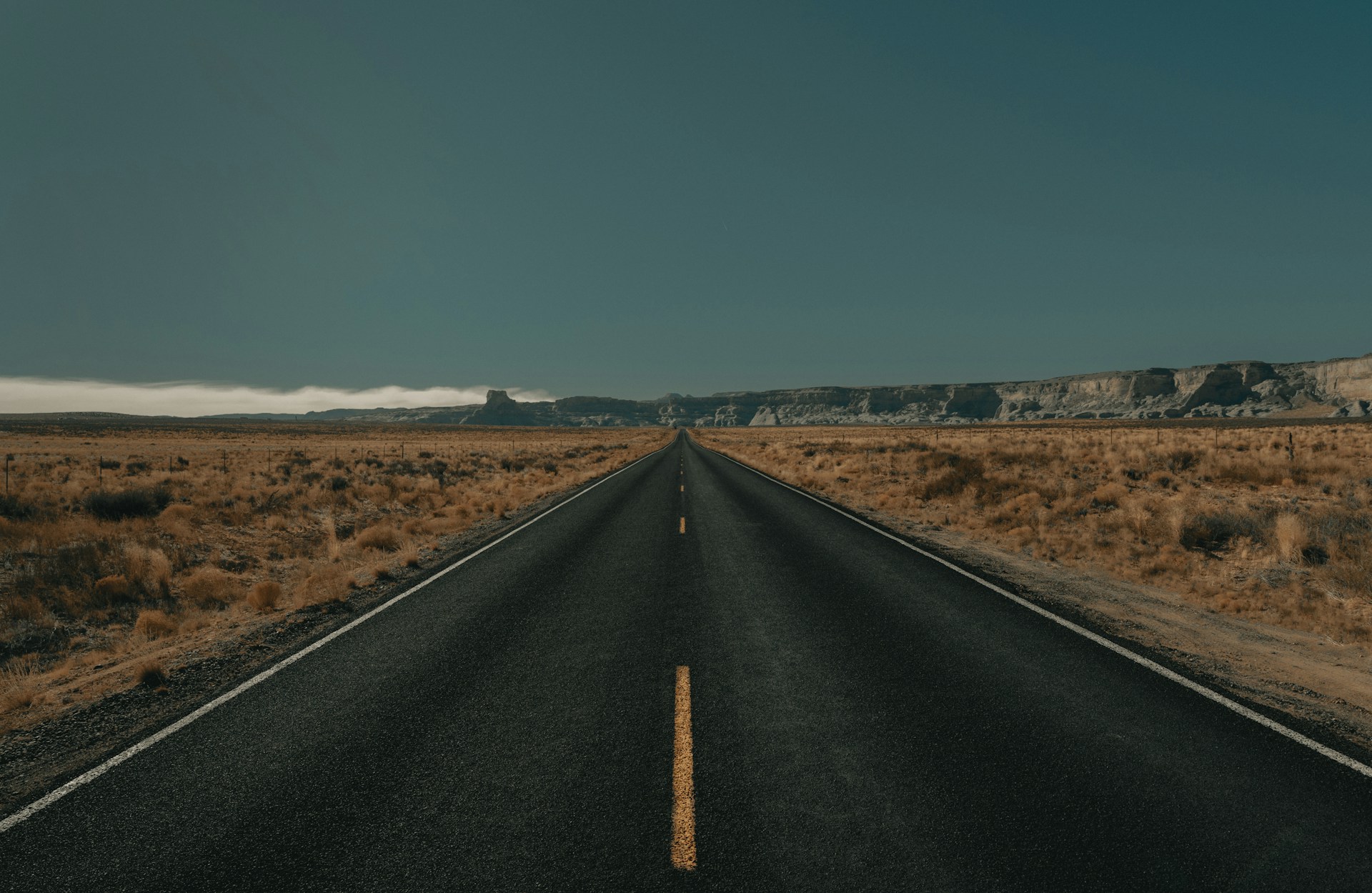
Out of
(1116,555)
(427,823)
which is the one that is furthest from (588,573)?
(1116,555)

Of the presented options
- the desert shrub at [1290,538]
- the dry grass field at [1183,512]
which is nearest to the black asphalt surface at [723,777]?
the dry grass field at [1183,512]

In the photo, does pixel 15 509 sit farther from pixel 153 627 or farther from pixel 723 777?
pixel 723 777

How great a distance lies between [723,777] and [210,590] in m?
10.5

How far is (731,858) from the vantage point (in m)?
3.15

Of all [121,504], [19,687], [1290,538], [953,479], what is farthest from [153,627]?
[953,479]

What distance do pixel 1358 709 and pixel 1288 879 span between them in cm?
338

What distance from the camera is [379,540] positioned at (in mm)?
13008

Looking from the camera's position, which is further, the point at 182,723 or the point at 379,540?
the point at 379,540

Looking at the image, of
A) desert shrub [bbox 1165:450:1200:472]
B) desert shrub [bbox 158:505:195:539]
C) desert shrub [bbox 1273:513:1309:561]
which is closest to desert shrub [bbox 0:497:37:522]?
desert shrub [bbox 158:505:195:539]

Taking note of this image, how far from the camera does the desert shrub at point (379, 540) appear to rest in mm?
12887

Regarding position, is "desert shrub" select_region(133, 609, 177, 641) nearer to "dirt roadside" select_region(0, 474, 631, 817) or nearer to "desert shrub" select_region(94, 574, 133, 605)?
"dirt roadside" select_region(0, 474, 631, 817)

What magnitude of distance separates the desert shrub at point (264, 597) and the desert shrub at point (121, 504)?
935cm

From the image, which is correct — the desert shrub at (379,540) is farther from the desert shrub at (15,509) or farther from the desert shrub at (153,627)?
the desert shrub at (15,509)

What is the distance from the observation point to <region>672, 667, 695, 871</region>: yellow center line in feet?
10.4
